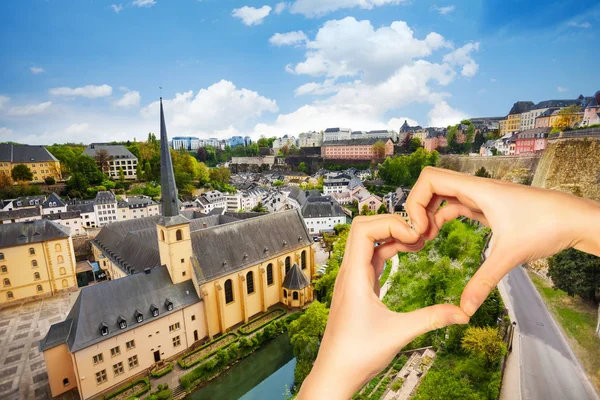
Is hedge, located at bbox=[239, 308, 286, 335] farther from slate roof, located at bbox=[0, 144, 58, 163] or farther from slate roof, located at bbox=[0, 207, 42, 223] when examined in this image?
slate roof, located at bbox=[0, 144, 58, 163]

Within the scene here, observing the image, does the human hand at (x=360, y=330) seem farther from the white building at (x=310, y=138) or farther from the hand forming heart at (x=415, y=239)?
the white building at (x=310, y=138)

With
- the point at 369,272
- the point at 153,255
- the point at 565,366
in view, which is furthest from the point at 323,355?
the point at 153,255

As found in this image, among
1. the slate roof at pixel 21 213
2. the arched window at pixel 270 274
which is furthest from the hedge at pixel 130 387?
the slate roof at pixel 21 213

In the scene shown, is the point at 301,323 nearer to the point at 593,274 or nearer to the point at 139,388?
the point at 139,388

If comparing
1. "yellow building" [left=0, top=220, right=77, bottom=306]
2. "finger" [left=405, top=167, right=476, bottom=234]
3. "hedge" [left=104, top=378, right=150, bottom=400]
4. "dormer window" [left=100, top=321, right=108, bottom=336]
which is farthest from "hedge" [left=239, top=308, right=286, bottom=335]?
"finger" [left=405, top=167, right=476, bottom=234]

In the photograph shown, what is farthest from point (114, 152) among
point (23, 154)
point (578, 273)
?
point (578, 273)

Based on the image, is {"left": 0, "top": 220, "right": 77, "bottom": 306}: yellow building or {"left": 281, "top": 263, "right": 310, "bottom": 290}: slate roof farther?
{"left": 0, "top": 220, "right": 77, "bottom": 306}: yellow building

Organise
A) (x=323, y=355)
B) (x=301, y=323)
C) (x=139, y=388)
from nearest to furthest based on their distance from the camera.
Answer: (x=323, y=355) < (x=139, y=388) < (x=301, y=323)

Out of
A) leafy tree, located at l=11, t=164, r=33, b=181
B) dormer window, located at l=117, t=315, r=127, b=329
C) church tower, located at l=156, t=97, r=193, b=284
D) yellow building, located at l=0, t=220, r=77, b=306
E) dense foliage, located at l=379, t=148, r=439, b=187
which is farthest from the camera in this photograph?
dense foliage, located at l=379, t=148, r=439, b=187
